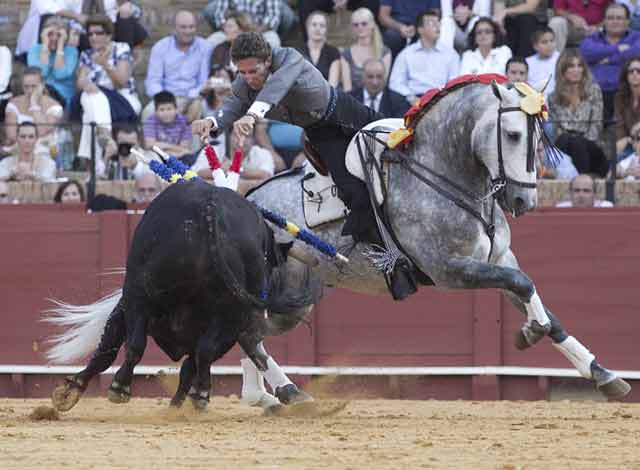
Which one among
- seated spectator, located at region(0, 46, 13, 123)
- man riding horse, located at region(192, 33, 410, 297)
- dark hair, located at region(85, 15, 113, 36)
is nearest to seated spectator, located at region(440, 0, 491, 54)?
dark hair, located at region(85, 15, 113, 36)

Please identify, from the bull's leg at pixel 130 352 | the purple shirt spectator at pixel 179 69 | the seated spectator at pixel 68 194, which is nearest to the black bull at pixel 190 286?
the bull's leg at pixel 130 352

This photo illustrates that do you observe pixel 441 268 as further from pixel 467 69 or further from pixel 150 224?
pixel 467 69

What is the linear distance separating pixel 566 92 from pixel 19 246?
4312mm

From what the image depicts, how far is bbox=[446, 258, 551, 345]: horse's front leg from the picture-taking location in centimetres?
799

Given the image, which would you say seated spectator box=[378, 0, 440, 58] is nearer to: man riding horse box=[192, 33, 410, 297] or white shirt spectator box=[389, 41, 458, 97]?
white shirt spectator box=[389, 41, 458, 97]

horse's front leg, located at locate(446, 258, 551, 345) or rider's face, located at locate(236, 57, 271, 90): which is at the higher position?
rider's face, located at locate(236, 57, 271, 90)

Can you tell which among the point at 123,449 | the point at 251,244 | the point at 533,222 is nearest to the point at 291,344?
the point at 533,222

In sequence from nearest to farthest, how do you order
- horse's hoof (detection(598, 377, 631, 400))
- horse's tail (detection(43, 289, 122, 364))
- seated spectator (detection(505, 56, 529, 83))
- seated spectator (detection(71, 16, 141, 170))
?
horse's hoof (detection(598, 377, 631, 400)) < horse's tail (detection(43, 289, 122, 364)) < seated spectator (detection(505, 56, 529, 83)) < seated spectator (detection(71, 16, 141, 170))

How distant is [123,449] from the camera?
675cm

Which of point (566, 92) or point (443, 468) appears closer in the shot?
point (443, 468)

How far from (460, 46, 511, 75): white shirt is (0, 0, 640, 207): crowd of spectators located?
0.01 meters

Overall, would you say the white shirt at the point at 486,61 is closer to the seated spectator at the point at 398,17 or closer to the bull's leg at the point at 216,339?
the seated spectator at the point at 398,17

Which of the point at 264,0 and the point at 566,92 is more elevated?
the point at 264,0

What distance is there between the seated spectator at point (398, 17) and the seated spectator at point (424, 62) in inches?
19.4
